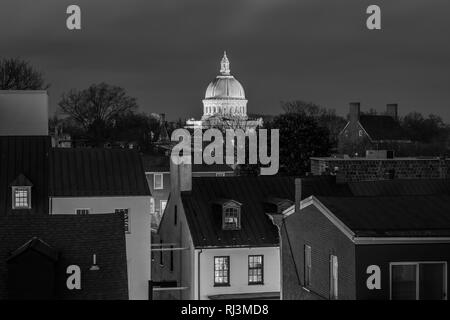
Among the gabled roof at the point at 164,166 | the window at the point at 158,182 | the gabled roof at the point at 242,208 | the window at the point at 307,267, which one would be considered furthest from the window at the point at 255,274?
the window at the point at 158,182

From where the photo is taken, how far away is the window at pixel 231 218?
139 ft

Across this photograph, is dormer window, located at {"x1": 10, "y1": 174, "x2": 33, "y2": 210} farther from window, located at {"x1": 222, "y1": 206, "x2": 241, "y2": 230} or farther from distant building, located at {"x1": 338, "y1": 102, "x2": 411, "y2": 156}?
distant building, located at {"x1": 338, "y1": 102, "x2": 411, "y2": 156}

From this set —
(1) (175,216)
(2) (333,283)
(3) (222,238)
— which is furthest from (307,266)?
(1) (175,216)

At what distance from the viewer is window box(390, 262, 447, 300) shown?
23.5m

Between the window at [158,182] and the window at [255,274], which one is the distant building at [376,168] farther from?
the window at [158,182]

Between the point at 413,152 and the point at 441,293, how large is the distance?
3092 inches

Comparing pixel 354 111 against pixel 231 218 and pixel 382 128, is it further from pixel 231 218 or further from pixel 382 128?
pixel 231 218

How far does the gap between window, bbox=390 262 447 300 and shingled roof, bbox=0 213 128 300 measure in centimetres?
805

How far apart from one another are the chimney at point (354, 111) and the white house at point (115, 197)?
277 ft

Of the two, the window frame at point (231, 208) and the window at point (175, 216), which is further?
the window at point (175, 216)

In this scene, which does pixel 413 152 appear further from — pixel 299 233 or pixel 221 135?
pixel 299 233

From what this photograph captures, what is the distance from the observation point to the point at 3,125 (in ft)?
167

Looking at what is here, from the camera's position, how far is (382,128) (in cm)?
12269

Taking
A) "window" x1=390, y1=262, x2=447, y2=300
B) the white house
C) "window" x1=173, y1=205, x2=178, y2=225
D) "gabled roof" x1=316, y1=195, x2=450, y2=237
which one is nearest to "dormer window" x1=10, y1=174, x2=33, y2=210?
the white house
